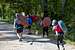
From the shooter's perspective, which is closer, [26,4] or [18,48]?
[18,48]

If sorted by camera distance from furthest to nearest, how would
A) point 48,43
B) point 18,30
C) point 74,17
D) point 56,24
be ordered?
point 74,17
point 18,30
point 48,43
point 56,24

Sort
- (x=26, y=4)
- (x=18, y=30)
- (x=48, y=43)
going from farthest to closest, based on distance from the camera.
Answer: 1. (x=26, y=4)
2. (x=18, y=30)
3. (x=48, y=43)

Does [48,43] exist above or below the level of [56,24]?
below

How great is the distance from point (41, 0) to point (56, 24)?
961cm

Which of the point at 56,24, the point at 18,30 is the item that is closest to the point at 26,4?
the point at 18,30

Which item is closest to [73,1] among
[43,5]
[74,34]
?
[43,5]

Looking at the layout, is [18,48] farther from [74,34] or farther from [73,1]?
[73,1]

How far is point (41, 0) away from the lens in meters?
21.5

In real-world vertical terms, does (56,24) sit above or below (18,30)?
above

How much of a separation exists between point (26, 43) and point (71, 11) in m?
7.22

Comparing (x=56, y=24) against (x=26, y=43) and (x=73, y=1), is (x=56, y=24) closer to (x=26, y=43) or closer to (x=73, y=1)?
(x=26, y=43)

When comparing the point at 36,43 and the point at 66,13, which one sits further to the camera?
the point at 66,13

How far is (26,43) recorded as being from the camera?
16.0 metres

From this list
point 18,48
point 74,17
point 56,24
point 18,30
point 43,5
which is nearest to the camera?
point 56,24
